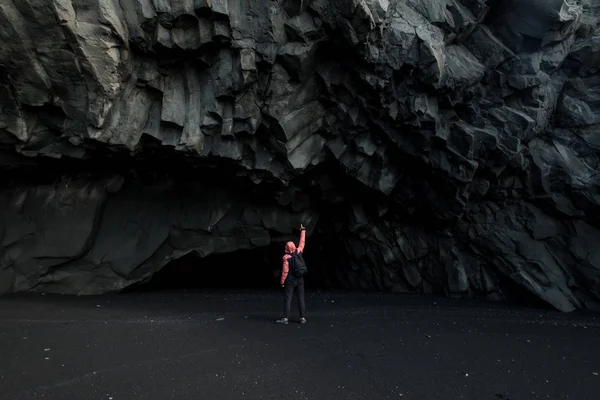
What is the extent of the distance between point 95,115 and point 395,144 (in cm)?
717

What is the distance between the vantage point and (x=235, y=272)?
50.1ft

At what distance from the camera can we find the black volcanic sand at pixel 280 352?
5.86 metres

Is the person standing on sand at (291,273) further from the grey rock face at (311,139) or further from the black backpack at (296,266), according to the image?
the grey rock face at (311,139)

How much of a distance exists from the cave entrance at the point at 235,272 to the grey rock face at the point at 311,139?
4.27 ft

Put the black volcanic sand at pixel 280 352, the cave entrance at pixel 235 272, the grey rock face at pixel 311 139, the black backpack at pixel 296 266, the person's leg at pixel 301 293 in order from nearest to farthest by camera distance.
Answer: the black volcanic sand at pixel 280 352
the black backpack at pixel 296 266
the person's leg at pixel 301 293
the grey rock face at pixel 311 139
the cave entrance at pixel 235 272

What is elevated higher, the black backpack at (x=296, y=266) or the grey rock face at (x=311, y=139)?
the grey rock face at (x=311, y=139)

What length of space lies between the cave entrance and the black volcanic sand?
10.6 feet

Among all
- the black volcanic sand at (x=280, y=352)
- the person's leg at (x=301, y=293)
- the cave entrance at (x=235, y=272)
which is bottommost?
the black volcanic sand at (x=280, y=352)

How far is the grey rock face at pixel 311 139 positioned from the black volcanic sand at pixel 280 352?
186 cm

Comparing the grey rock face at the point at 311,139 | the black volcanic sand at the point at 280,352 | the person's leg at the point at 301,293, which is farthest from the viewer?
the grey rock face at the point at 311,139

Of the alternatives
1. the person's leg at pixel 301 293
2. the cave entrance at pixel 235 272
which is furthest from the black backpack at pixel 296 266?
the cave entrance at pixel 235 272

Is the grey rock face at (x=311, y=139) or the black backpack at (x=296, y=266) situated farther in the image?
the grey rock face at (x=311, y=139)

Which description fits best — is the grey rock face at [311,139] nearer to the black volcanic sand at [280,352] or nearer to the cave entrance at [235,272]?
the cave entrance at [235,272]

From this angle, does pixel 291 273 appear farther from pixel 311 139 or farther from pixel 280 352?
pixel 311 139
